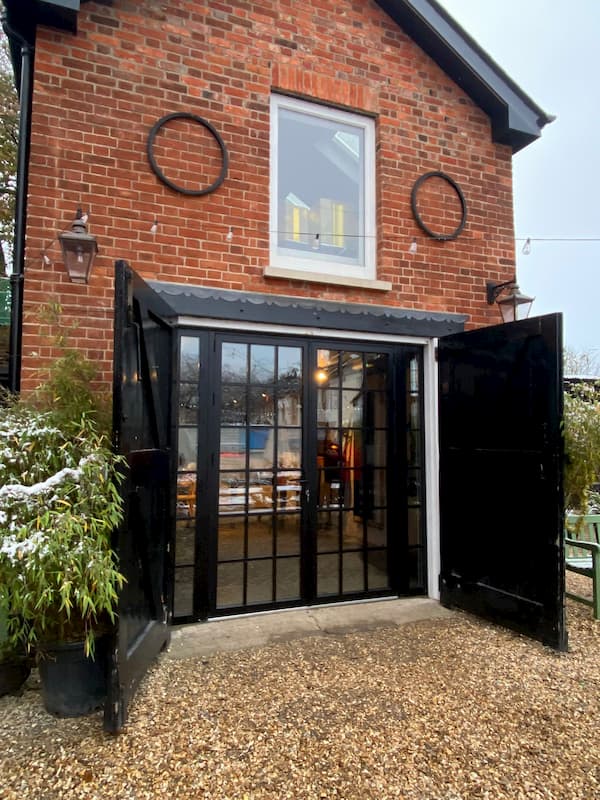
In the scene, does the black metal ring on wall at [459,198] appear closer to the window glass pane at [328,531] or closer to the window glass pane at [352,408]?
the window glass pane at [352,408]

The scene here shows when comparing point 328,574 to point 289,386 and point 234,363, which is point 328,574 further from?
point 234,363


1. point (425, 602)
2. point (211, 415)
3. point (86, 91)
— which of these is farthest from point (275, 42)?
point (425, 602)

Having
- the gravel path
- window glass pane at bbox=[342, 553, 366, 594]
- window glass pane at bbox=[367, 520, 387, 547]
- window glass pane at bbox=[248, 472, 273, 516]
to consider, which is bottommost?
the gravel path

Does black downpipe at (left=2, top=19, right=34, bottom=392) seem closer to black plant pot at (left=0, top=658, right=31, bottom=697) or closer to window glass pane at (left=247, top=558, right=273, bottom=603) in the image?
black plant pot at (left=0, top=658, right=31, bottom=697)

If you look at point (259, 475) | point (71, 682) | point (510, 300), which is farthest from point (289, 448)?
point (510, 300)

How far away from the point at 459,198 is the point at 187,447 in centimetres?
359

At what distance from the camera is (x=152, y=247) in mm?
3689

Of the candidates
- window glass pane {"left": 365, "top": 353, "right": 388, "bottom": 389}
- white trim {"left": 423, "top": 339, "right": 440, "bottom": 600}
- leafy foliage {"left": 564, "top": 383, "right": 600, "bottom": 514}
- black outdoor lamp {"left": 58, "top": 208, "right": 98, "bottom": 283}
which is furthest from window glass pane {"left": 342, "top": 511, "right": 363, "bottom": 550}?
black outdoor lamp {"left": 58, "top": 208, "right": 98, "bottom": 283}

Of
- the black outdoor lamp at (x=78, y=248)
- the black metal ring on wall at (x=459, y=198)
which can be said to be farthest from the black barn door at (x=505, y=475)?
the black outdoor lamp at (x=78, y=248)

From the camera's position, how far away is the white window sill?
3982mm

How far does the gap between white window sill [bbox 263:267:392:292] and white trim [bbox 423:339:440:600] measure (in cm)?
73

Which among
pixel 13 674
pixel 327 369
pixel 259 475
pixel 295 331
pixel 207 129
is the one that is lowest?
pixel 13 674

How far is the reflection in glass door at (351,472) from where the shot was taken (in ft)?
13.8

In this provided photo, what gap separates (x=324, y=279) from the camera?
162 inches
